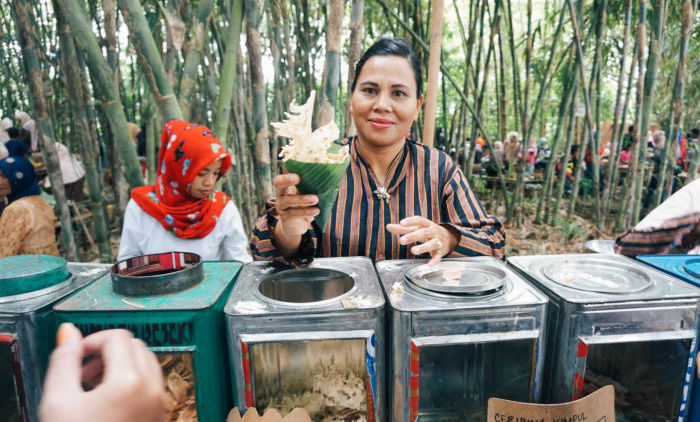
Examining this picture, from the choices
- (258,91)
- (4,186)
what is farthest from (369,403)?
(4,186)

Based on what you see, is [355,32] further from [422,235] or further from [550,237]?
[550,237]

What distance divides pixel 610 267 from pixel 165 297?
3.43 ft

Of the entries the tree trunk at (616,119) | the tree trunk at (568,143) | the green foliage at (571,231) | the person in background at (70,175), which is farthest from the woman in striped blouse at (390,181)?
the person in background at (70,175)

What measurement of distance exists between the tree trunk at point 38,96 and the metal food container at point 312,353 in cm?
207

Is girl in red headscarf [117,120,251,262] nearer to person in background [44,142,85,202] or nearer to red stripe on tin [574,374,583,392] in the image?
red stripe on tin [574,374,583,392]

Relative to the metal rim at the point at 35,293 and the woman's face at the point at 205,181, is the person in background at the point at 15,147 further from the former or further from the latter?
the metal rim at the point at 35,293

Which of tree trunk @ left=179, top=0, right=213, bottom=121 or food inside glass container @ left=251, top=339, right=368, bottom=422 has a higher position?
tree trunk @ left=179, top=0, right=213, bottom=121

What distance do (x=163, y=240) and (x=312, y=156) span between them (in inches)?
51.4

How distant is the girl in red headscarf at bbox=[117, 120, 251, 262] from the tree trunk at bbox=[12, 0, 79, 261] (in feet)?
2.99

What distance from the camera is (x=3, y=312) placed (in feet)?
2.39

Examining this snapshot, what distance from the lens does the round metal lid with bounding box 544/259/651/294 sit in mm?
842

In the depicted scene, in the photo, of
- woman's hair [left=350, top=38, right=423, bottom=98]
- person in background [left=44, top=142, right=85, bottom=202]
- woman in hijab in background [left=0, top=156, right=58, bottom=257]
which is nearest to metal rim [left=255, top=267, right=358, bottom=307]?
woman's hair [left=350, top=38, right=423, bottom=98]

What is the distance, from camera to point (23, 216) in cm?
280

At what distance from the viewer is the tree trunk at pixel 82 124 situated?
6.96 feet
